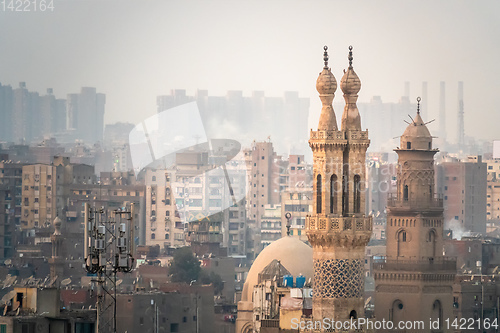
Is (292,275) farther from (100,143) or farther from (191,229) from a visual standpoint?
(100,143)

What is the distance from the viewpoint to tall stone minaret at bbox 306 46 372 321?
1277 inches

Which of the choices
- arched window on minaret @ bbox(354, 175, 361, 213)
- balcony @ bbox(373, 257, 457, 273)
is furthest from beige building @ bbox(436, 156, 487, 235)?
arched window on minaret @ bbox(354, 175, 361, 213)

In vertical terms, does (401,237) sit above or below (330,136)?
below

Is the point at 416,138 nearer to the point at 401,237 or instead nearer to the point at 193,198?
the point at 401,237

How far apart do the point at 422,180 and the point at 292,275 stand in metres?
6.26

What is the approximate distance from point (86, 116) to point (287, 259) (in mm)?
71783

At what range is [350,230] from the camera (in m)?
32.6

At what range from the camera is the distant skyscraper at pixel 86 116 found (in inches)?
4220

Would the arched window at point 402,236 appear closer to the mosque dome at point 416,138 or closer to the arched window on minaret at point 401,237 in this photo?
the arched window on minaret at point 401,237

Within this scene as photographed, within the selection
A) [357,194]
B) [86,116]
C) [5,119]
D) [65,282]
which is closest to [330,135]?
[357,194]

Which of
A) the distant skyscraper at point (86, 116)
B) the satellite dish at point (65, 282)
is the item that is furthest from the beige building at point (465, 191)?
the satellite dish at point (65, 282)

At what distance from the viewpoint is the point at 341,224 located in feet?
107

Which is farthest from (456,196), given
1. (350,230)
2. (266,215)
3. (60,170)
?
(350,230)

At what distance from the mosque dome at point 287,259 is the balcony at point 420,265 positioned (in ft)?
9.69
